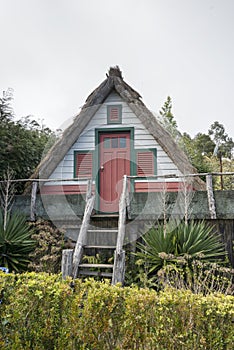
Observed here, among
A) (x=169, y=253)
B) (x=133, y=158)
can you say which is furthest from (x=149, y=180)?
(x=169, y=253)

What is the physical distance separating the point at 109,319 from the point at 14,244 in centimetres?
481

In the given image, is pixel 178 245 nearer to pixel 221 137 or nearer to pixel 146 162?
pixel 146 162

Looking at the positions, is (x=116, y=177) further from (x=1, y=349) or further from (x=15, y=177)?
(x=1, y=349)

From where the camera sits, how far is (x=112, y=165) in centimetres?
1012

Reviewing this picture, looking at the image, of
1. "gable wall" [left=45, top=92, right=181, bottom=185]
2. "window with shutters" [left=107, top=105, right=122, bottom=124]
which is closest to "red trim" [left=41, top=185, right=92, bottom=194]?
"gable wall" [left=45, top=92, right=181, bottom=185]

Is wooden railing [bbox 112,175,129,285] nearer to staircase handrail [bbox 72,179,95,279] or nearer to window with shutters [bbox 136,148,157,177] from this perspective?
staircase handrail [bbox 72,179,95,279]

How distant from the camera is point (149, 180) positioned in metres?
9.84

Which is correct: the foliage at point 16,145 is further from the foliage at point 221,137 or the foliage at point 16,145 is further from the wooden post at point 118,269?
the foliage at point 221,137

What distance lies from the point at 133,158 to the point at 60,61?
178 inches

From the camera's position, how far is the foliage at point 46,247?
292 inches

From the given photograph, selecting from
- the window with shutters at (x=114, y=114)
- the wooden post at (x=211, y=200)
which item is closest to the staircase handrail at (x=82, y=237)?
the wooden post at (x=211, y=200)

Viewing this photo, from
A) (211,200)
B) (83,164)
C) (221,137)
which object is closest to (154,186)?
(83,164)

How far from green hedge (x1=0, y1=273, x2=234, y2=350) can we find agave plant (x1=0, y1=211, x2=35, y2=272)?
4.13 meters

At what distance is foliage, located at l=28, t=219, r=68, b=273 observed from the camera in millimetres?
7418
